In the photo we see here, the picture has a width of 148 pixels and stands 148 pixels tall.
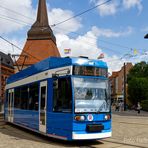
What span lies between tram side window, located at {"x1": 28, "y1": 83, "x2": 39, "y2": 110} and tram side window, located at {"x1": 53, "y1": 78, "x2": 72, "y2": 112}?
2.11 metres

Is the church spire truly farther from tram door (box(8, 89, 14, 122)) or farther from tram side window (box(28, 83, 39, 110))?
tram side window (box(28, 83, 39, 110))

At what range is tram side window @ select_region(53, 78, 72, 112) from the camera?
1229cm

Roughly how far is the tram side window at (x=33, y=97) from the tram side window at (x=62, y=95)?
211 centimetres

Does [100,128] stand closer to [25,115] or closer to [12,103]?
[25,115]

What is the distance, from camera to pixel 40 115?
14.3 metres

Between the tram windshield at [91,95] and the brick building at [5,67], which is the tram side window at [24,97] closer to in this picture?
the tram windshield at [91,95]

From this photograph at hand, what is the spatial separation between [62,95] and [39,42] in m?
81.2

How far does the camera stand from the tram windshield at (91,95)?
1227cm

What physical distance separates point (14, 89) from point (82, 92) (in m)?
8.66

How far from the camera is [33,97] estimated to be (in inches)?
611

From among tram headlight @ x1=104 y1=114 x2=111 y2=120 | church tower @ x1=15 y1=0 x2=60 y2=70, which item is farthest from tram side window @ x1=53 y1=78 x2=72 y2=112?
church tower @ x1=15 y1=0 x2=60 y2=70

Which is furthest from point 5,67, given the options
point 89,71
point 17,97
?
point 89,71

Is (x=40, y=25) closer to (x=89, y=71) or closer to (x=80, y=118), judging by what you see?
(x=89, y=71)

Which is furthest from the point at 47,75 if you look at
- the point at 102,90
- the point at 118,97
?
the point at 118,97
